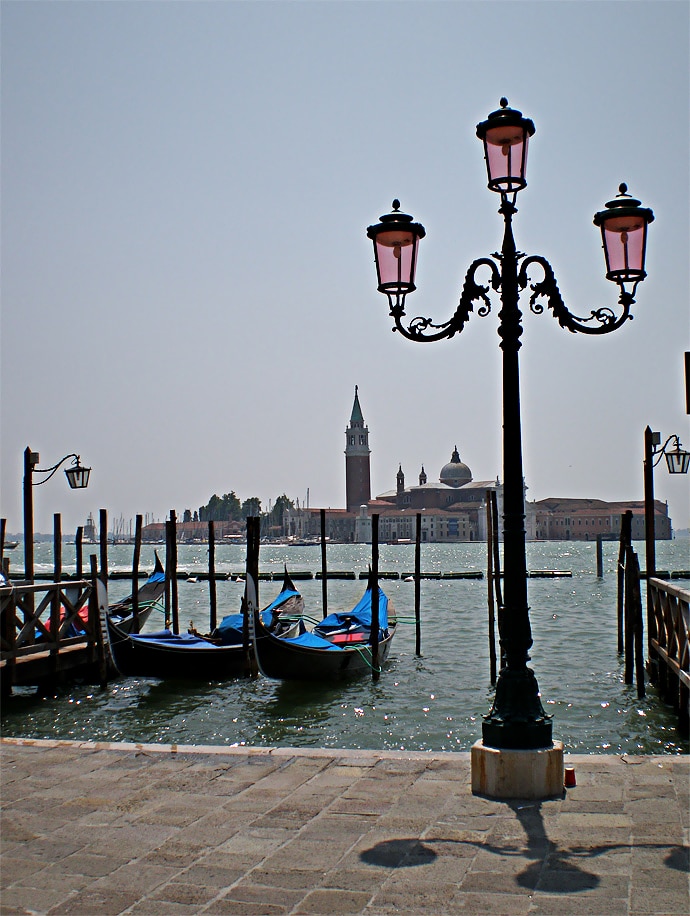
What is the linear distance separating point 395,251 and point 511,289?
564 mm

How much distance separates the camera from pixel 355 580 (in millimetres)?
35938

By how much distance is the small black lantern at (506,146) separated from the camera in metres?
4.13

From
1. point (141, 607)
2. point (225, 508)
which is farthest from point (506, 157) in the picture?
point (225, 508)

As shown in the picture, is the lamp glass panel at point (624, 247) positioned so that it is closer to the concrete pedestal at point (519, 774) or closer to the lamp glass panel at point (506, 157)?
the lamp glass panel at point (506, 157)

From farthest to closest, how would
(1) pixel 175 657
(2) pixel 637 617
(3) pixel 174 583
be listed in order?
(3) pixel 174 583
(1) pixel 175 657
(2) pixel 637 617

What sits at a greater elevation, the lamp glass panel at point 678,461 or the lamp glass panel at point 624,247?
the lamp glass panel at point 624,247

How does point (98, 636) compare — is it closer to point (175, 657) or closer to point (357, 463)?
point (175, 657)

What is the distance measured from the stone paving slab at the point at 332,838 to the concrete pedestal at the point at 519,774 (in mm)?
68

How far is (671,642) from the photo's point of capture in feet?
26.2

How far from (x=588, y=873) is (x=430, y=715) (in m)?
6.43

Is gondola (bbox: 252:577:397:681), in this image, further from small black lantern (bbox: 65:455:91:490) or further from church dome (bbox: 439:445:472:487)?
church dome (bbox: 439:445:472:487)

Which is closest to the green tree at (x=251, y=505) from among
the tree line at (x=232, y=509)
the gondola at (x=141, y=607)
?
the tree line at (x=232, y=509)

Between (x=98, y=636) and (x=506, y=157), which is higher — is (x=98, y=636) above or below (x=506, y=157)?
below

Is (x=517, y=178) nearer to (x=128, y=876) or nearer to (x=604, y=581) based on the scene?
(x=128, y=876)
